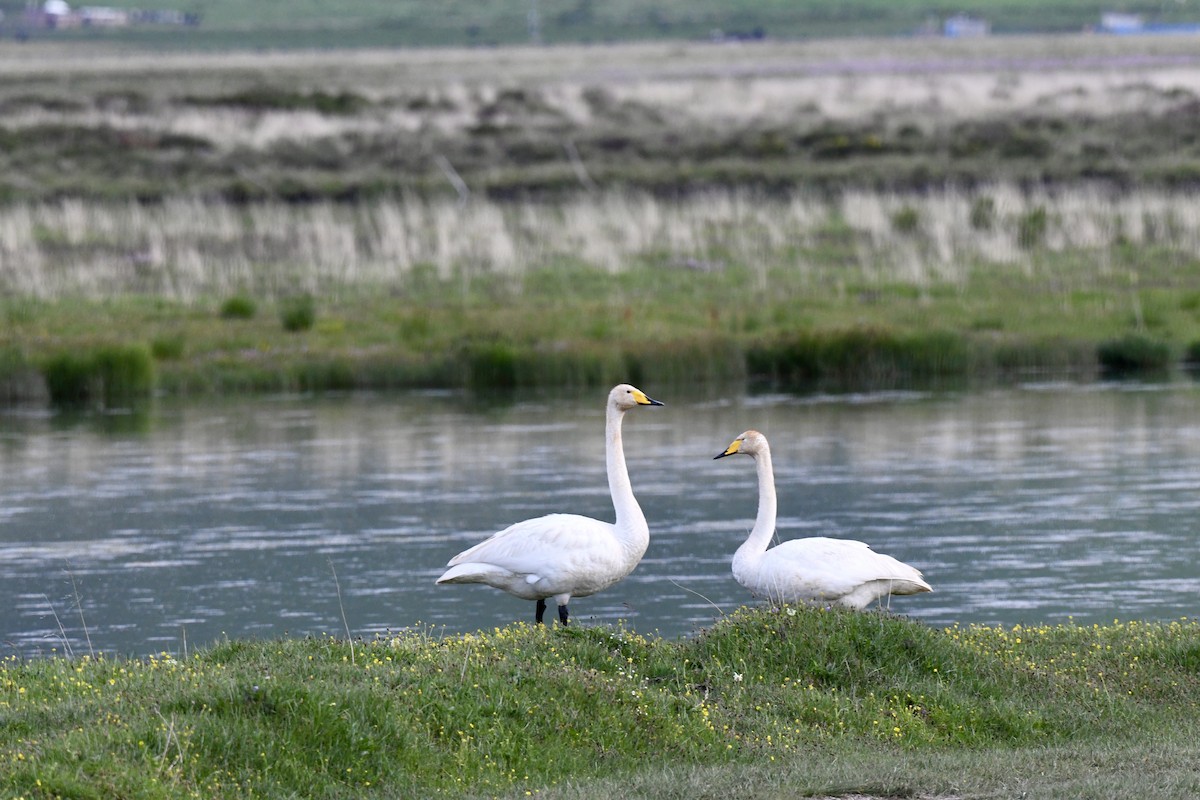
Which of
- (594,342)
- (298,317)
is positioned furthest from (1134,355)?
(298,317)

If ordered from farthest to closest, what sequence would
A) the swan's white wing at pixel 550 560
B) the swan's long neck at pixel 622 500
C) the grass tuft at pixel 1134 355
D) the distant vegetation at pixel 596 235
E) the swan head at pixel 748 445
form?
the distant vegetation at pixel 596 235 → the grass tuft at pixel 1134 355 → the swan head at pixel 748 445 → the swan's long neck at pixel 622 500 → the swan's white wing at pixel 550 560

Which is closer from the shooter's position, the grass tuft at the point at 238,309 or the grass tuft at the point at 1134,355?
the grass tuft at the point at 1134,355

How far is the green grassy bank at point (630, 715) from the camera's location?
338 inches

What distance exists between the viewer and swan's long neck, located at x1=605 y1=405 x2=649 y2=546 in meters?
12.7

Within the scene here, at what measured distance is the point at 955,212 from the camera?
40.5 meters

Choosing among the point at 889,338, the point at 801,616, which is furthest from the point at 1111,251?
the point at 801,616

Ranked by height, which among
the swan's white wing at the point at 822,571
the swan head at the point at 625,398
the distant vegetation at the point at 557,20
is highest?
the distant vegetation at the point at 557,20

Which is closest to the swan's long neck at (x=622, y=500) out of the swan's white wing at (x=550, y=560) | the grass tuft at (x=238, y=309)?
the swan's white wing at (x=550, y=560)

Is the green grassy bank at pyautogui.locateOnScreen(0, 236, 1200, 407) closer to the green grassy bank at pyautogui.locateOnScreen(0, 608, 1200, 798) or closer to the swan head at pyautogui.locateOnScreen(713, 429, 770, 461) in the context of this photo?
the swan head at pyautogui.locateOnScreen(713, 429, 770, 461)

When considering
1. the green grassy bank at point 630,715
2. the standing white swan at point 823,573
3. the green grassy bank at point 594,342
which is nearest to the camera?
the green grassy bank at point 630,715

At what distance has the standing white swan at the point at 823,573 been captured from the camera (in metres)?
12.2

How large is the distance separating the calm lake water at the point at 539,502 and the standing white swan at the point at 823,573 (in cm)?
104

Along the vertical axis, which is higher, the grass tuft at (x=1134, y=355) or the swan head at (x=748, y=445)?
the swan head at (x=748, y=445)

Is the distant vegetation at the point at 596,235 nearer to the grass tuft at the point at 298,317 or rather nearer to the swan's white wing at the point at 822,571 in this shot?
the grass tuft at the point at 298,317
